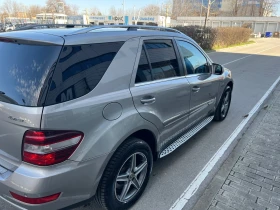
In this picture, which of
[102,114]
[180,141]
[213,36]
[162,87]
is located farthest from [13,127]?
[213,36]

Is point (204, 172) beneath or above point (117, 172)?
beneath

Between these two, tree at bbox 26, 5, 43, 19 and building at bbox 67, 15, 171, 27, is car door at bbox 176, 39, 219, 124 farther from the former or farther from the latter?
tree at bbox 26, 5, 43, 19

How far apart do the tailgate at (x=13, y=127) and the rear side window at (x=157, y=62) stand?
3.49 feet

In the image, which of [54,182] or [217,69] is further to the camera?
[217,69]

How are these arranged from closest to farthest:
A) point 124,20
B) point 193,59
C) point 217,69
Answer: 1. point 193,59
2. point 217,69
3. point 124,20

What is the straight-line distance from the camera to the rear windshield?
1.76 meters

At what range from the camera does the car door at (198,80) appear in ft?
10.9

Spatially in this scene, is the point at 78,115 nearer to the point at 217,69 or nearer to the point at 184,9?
the point at 217,69

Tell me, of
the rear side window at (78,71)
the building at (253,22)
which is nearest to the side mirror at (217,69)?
the rear side window at (78,71)

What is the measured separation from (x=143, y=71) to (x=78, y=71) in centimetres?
80

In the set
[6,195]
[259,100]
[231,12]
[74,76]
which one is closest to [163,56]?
[74,76]

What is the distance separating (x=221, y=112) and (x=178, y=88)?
7.66 feet

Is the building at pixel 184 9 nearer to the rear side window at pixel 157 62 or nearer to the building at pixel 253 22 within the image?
the building at pixel 253 22

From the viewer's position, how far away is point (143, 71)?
2494mm
